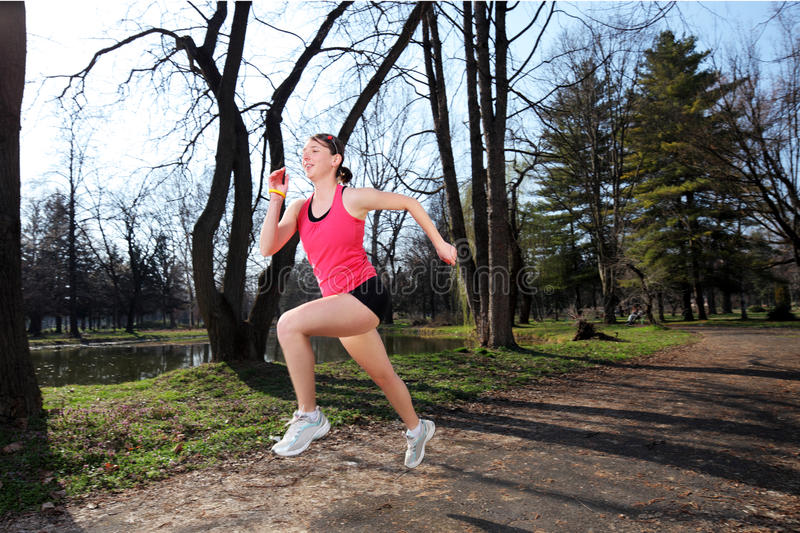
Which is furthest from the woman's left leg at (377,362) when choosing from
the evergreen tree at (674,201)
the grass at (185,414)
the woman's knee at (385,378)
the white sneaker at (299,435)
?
the evergreen tree at (674,201)

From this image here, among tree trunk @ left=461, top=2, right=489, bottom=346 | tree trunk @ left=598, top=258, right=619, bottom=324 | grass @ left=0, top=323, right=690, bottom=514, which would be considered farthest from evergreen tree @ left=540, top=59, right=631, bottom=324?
grass @ left=0, top=323, right=690, bottom=514

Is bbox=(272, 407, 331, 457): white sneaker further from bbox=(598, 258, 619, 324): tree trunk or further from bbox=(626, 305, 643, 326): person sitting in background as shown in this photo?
bbox=(626, 305, 643, 326): person sitting in background

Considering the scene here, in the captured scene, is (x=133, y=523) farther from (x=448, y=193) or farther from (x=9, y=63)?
(x=448, y=193)

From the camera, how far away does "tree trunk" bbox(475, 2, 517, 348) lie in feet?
39.1

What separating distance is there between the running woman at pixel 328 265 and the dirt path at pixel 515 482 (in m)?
1.00

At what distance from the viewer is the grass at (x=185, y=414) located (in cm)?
402

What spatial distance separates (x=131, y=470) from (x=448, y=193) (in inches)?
419

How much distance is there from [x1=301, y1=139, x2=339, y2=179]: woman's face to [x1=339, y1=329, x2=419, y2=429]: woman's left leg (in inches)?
35.5

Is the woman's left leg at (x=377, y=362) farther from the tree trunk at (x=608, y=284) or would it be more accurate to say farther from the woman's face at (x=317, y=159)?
the tree trunk at (x=608, y=284)

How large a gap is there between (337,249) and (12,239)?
5.22 meters

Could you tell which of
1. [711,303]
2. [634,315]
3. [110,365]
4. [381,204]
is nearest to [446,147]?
[381,204]

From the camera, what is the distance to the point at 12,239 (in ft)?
18.1

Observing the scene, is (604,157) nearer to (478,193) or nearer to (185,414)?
(478,193)

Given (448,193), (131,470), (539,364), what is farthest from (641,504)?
(448,193)
